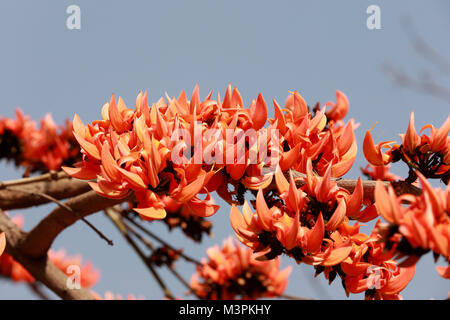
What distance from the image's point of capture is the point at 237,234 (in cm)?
107

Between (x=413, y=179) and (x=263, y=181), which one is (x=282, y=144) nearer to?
(x=263, y=181)

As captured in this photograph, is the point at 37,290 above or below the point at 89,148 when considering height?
below

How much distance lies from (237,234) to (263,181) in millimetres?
137

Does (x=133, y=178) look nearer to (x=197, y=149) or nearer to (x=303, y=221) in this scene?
(x=197, y=149)

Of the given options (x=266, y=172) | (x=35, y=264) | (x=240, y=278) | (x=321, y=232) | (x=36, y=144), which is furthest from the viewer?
(x=36, y=144)

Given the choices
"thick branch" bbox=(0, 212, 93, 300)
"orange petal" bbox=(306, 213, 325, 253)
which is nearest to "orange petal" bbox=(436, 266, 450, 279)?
"orange petal" bbox=(306, 213, 325, 253)

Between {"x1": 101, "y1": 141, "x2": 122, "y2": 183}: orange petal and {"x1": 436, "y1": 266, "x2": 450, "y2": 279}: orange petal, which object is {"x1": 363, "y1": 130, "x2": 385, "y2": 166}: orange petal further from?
{"x1": 101, "y1": 141, "x2": 122, "y2": 183}: orange petal

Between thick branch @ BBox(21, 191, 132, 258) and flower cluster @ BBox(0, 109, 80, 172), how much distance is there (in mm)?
1229

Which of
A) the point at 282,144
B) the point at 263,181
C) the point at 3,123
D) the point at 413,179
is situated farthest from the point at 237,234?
the point at 3,123

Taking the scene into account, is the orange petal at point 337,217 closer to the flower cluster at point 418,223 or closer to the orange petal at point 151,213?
the flower cluster at point 418,223

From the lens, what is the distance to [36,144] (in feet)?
10.2

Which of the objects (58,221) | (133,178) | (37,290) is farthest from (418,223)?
(37,290)

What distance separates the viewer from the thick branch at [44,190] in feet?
6.43

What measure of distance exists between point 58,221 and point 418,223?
132 centimetres
